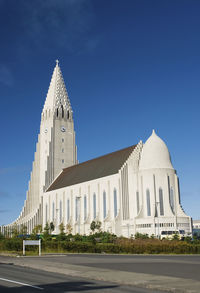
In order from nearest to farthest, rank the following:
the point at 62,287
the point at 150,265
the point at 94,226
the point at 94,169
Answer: the point at 62,287 < the point at 150,265 < the point at 94,226 < the point at 94,169

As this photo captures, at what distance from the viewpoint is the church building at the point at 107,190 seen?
215 feet

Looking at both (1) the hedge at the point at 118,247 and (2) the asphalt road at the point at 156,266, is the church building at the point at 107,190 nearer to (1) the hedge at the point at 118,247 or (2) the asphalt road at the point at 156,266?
(1) the hedge at the point at 118,247

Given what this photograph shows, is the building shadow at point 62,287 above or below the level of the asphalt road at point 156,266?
above

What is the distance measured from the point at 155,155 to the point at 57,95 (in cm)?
4734

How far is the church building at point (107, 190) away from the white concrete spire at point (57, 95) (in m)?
1.62

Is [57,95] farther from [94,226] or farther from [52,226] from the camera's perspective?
[94,226]

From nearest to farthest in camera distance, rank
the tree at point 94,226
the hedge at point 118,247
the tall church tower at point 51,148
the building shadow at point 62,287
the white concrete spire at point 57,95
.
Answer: the building shadow at point 62,287 → the hedge at point 118,247 → the tree at point 94,226 → the tall church tower at point 51,148 → the white concrete spire at point 57,95

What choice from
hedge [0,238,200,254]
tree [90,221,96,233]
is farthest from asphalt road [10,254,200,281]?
tree [90,221,96,233]

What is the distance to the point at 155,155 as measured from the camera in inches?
2739

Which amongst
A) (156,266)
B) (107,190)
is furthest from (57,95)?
(156,266)

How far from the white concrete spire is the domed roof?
135 feet

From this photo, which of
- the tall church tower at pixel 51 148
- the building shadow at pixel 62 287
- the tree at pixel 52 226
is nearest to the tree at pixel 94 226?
the tree at pixel 52 226

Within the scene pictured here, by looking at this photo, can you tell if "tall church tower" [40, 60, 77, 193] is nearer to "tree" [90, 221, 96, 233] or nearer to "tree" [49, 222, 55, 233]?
"tree" [49, 222, 55, 233]

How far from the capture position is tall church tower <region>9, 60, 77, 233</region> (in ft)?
321
